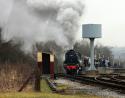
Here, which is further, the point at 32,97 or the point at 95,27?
the point at 95,27

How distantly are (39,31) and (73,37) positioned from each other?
3912 mm

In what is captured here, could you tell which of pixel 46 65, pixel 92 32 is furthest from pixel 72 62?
pixel 92 32

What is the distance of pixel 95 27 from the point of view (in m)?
66.3

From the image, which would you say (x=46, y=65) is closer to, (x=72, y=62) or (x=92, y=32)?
(x=72, y=62)

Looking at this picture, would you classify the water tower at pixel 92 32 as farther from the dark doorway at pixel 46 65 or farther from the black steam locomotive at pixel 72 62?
the dark doorway at pixel 46 65

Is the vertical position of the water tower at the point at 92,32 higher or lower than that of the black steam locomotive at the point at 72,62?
higher

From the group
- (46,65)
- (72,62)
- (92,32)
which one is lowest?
(46,65)

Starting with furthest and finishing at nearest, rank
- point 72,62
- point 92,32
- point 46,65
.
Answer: point 92,32 → point 72,62 → point 46,65

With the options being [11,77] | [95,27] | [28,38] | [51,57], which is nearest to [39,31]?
[28,38]

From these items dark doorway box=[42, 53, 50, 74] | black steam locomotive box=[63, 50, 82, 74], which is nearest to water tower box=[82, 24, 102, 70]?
black steam locomotive box=[63, 50, 82, 74]

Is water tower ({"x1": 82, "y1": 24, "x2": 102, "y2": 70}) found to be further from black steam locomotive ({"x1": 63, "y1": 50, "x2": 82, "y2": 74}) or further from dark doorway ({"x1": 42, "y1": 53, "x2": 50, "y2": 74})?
dark doorway ({"x1": 42, "y1": 53, "x2": 50, "y2": 74})

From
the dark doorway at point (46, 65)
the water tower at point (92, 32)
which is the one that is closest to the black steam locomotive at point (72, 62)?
the dark doorway at point (46, 65)

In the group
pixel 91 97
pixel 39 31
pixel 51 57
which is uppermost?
pixel 39 31

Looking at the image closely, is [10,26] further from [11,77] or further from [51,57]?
[11,77]
